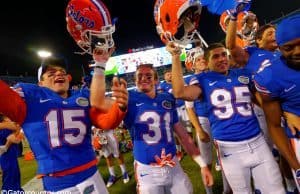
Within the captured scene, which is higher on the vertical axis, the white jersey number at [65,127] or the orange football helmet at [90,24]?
the orange football helmet at [90,24]

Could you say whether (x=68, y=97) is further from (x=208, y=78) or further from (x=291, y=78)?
(x=291, y=78)

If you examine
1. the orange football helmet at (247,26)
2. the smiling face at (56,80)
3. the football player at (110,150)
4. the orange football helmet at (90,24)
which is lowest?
the football player at (110,150)

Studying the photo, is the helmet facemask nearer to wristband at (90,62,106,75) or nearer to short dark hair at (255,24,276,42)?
wristband at (90,62,106,75)

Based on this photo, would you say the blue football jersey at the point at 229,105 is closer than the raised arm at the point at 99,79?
No

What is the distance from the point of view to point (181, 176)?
3.32 metres

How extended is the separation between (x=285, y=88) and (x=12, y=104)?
2083 mm

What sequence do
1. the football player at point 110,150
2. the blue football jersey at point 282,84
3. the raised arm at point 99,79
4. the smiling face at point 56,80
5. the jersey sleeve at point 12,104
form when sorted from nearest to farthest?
the jersey sleeve at point 12,104 → the blue football jersey at point 282,84 → the raised arm at point 99,79 → the smiling face at point 56,80 → the football player at point 110,150

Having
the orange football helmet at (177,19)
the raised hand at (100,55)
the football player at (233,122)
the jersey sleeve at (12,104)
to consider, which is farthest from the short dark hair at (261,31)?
the jersey sleeve at (12,104)

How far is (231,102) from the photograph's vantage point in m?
3.36

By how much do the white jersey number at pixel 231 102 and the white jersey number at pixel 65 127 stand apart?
1451mm

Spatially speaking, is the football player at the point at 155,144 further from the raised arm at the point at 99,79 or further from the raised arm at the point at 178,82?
the raised arm at the point at 99,79

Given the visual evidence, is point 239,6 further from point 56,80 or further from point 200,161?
point 56,80

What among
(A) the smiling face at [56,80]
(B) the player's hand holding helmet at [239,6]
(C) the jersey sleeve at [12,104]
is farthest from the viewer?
(B) the player's hand holding helmet at [239,6]

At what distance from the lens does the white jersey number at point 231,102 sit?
3.34 metres
